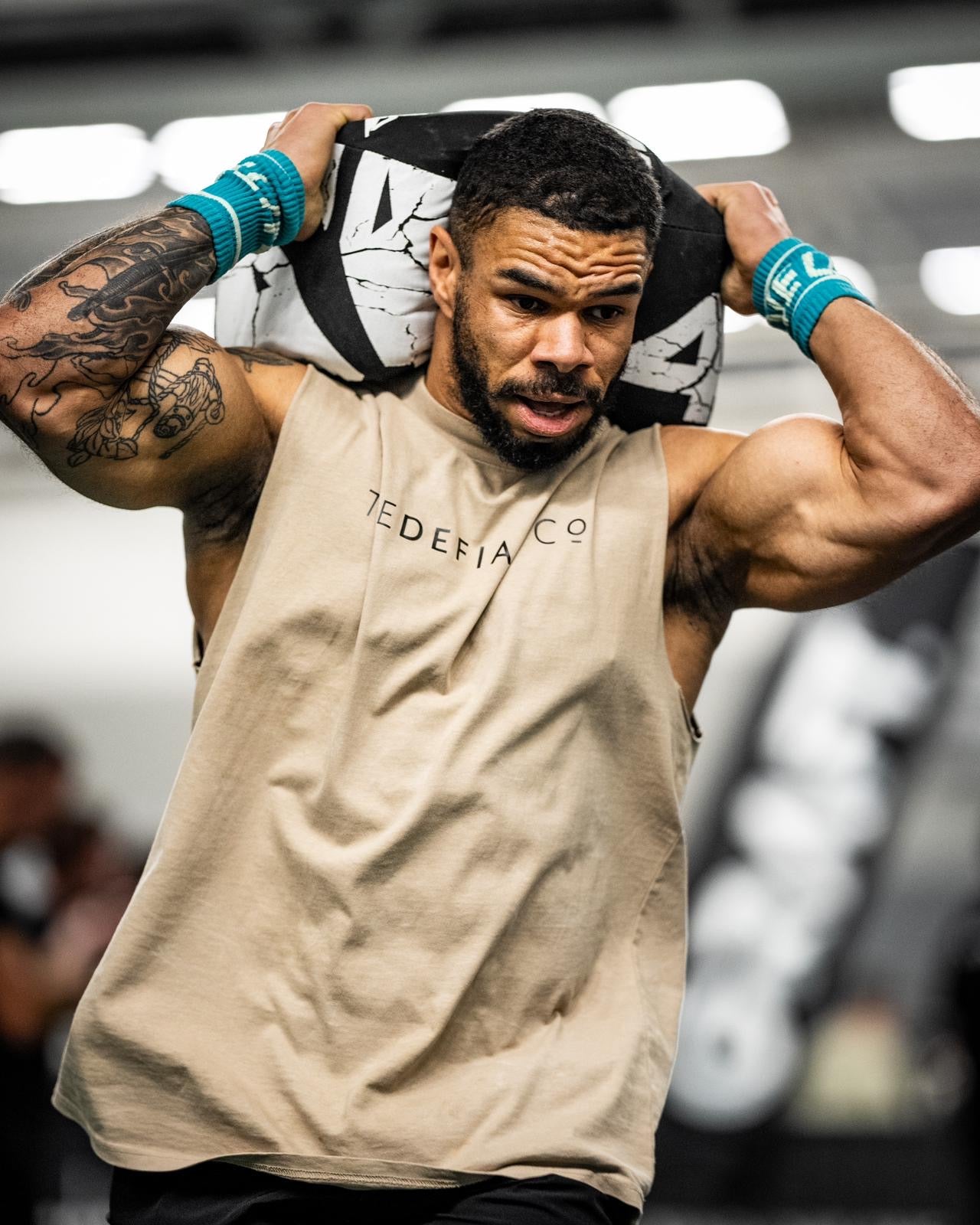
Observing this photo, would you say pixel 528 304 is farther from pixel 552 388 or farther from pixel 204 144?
pixel 204 144

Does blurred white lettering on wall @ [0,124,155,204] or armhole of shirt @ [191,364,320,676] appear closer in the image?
armhole of shirt @ [191,364,320,676]

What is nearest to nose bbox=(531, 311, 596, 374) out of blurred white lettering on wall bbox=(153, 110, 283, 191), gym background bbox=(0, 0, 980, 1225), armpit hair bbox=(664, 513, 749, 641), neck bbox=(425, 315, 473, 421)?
neck bbox=(425, 315, 473, 421)

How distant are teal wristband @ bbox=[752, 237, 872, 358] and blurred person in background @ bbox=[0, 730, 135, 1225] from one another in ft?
8.27

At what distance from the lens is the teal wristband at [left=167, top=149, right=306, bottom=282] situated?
5.37ft

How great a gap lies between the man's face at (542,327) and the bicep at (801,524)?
0.18 m

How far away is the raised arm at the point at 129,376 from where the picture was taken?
4.88ft

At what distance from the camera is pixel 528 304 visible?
1604 mm

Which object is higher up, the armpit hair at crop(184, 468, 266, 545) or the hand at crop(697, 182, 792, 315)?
the hand at crop(697, 182, 792, 315)

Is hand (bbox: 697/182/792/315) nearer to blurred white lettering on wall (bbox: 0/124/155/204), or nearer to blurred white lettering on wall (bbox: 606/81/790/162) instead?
blurred white lettering on wall (bbox: 606/81/790/162)

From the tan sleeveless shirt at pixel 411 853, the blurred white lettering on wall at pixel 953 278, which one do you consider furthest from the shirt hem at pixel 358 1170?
the blurred white lettering on wall at pixel 953 278

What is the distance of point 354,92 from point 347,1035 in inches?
124

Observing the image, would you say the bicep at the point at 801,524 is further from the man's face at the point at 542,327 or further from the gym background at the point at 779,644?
the gym background at the point at 779,644

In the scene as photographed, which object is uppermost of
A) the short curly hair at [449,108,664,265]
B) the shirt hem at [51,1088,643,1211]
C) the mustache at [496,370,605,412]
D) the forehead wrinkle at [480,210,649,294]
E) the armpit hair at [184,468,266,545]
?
the short curly hair at [449,108,664,265]

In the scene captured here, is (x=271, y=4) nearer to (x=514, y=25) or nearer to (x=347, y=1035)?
(x=514, y=25)
